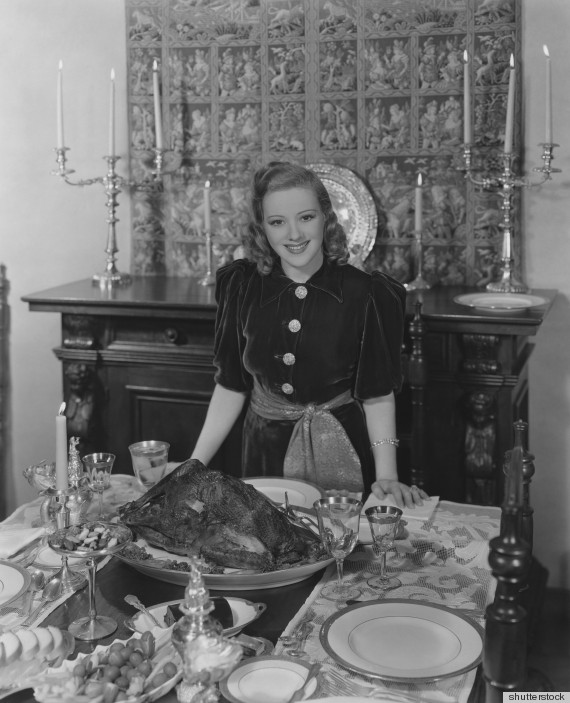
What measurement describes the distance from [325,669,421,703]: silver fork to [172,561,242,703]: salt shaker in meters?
0.20

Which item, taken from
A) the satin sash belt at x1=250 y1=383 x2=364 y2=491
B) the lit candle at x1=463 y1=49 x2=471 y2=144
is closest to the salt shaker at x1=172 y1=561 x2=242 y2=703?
the satin sash belt at x1=250 y1=383 x2=364 y2=491

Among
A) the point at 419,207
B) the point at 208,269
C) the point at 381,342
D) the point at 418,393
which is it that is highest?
the point at 419,207

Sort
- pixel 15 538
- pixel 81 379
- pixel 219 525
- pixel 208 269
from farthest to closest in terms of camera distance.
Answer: pixel 208 269 → pixel 81 379 → pixel 15 538 → pixel 219 525

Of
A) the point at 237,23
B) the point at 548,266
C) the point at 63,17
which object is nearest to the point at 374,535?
the point at 548,266

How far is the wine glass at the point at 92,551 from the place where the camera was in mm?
1467

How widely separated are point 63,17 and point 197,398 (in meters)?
1.80

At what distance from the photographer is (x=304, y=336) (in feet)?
8.52

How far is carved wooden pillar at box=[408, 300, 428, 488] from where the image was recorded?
3.09 metres

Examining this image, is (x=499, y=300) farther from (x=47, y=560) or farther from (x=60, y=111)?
(x=47, y=560)

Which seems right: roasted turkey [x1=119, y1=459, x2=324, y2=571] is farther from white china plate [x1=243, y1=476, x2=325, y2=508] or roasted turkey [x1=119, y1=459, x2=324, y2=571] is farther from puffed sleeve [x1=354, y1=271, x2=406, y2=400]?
puffed sleeve [x1=354, y1=271, x2=406, y2=400]

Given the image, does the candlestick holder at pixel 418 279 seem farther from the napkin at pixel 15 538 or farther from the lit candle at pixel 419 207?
the napkin at pixel 15 538

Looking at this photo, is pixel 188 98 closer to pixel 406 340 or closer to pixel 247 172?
pixel 247 172

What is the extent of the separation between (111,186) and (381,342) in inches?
69.4

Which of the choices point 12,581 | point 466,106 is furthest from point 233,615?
point 466,106
